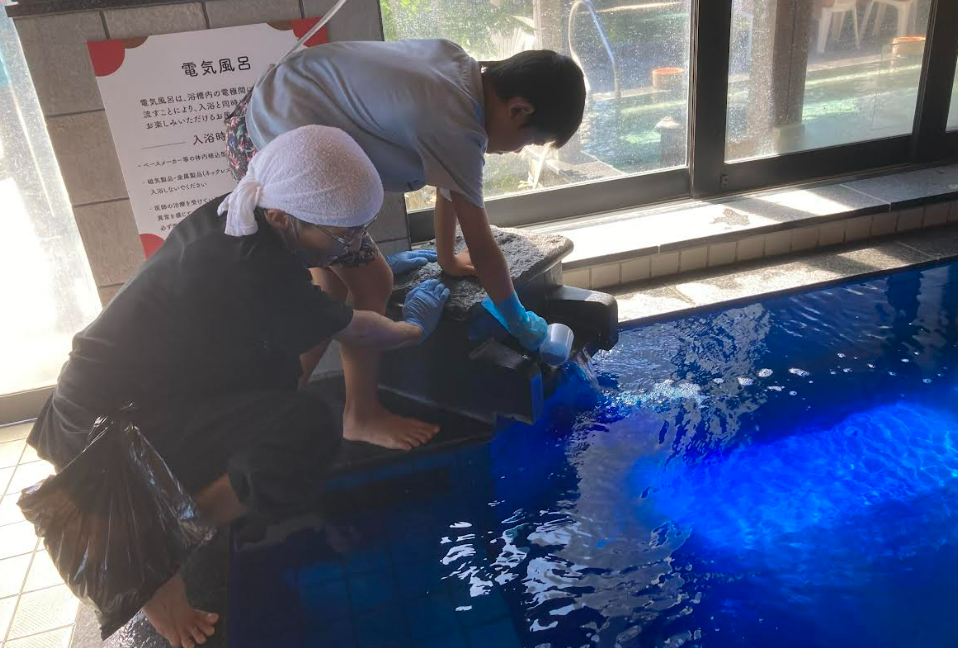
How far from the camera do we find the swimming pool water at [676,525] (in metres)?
1.91

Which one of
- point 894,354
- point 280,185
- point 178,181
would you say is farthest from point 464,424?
point 894,354

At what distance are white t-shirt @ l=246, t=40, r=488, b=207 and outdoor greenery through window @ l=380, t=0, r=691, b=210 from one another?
147 cm

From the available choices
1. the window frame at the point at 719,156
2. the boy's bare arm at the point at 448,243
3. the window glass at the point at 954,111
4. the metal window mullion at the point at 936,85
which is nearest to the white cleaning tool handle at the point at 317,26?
the boy's bare arm at the point at 448,243

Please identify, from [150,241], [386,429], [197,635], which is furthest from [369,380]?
[150,241]

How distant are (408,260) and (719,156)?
2.18 metres

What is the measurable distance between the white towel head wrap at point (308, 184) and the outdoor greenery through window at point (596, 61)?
6.24 ft

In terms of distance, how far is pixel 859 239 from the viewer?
Answer: 3.93 meters

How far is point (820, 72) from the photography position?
4172mm

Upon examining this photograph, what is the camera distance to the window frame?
3850 millimetres

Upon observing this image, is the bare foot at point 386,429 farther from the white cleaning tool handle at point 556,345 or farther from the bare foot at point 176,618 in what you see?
the bare foot at point 176,618

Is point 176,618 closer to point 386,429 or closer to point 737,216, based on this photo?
point 386,429

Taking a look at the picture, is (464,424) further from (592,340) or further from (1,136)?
(1,136)

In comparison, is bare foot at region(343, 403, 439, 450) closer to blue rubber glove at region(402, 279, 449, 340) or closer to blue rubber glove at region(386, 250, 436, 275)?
blue rubber glove at region(402, 279, 449, 340)

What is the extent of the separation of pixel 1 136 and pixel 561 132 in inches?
88.9
